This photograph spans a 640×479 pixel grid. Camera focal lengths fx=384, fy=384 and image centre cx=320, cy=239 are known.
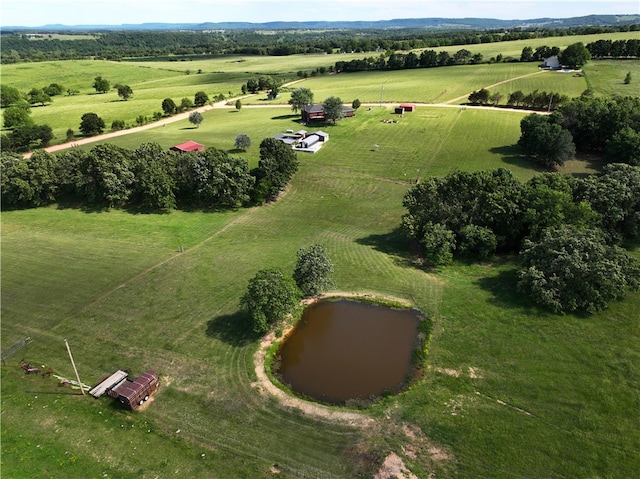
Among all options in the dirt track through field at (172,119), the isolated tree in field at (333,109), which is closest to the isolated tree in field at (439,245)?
the isolated tree in field at (333,109)

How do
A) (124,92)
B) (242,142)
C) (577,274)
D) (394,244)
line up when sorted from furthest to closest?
(124,92)
(242,142)
(394,244)
(577,274)

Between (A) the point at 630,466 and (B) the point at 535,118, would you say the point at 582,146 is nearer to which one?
(B) the point at 535,118

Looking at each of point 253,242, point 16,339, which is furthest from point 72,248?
point 253,242

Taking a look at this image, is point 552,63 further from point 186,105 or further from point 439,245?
point 439,245

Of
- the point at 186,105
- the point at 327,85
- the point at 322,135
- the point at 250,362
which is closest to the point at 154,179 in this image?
the point at 250,362

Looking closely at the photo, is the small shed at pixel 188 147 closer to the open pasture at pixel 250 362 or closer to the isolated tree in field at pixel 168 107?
the open pasture at pixel 250 362

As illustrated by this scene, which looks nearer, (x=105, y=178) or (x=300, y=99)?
(x=105, y=178)
